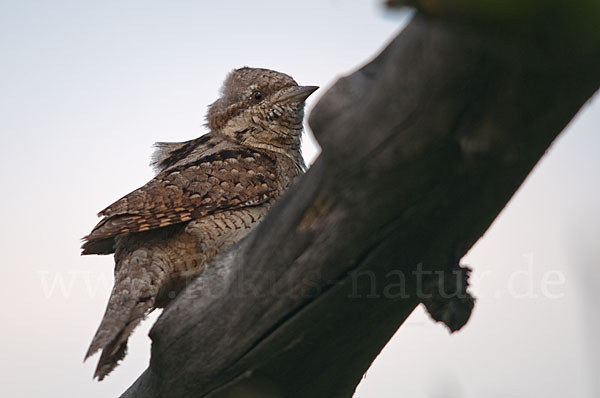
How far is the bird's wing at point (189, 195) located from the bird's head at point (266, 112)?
0.51 metres

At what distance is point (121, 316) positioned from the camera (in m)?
3.21

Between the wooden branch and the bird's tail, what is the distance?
236 mm

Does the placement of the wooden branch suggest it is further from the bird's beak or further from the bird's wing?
the bird's beak

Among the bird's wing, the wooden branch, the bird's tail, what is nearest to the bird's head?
the bird's wing

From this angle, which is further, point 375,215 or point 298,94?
point 298,94

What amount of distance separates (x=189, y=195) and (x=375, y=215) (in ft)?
6.74

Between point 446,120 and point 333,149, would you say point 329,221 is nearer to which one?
point 333,149

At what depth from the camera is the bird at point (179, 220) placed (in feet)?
11.0

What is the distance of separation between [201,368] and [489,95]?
5.61 ft

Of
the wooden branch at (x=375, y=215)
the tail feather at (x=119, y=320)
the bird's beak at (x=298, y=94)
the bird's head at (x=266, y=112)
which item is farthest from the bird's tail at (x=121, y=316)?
the bird's beak at (x=298, y=94)

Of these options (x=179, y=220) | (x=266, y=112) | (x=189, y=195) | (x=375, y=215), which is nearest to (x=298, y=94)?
(x=266, y=112)

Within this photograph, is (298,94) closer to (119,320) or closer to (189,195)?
(189,195)

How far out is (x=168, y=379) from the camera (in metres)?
2.87

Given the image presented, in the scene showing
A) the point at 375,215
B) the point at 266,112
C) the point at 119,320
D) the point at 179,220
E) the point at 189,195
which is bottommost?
the point at 375,215
